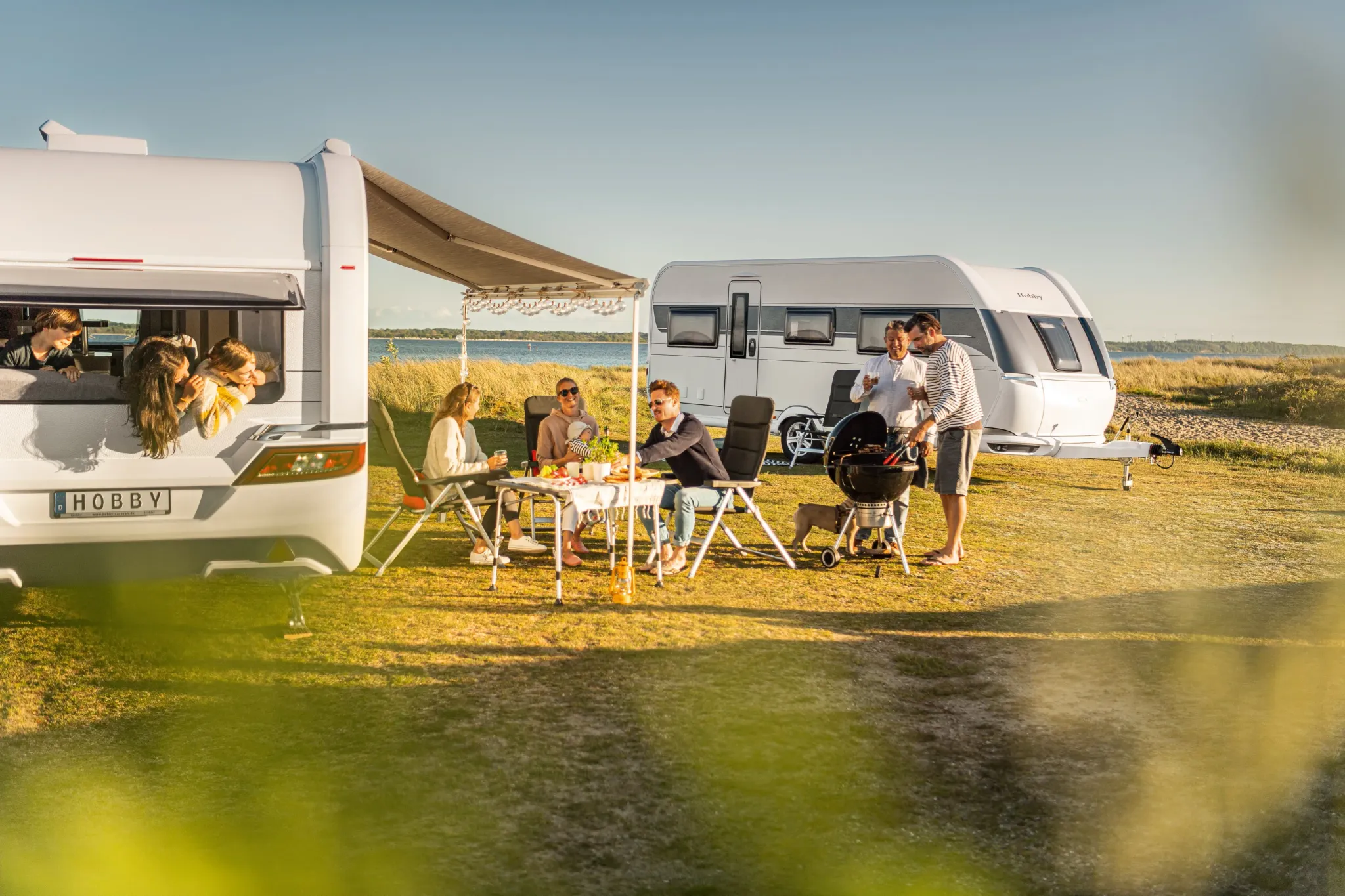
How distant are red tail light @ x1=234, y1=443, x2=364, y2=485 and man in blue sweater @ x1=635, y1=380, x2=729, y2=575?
255cm

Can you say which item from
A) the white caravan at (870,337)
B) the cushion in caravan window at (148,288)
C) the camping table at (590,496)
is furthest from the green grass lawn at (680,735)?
the white caravan at (870,337)

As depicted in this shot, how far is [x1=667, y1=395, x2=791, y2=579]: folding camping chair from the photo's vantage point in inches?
277

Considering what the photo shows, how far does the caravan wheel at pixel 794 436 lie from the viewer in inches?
506

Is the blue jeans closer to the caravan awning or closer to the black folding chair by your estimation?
the black folding chair

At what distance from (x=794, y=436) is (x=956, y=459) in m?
5.75

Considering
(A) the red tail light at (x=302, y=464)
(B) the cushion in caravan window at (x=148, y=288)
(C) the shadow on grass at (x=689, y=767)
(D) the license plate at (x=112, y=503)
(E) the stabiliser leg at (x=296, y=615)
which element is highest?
(B) the cushion in caravan window at (x=148, y=288)

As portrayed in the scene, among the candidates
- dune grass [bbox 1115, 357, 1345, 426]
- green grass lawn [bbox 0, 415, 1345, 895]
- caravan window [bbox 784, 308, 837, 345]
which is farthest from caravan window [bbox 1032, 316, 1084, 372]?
green grass lawn [bbox 0, 415, 1345, 895]

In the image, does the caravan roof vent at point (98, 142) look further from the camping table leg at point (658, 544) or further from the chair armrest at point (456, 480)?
the camping table leg at point (658, 544)

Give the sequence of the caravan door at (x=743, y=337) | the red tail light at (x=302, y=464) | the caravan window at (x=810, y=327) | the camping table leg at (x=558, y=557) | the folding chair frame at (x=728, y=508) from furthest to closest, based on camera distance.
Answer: the caravan door at (x=743, y=337) < the caravan window at (x=810, y=327) < the folding chair frame at (x=728, y=508) < the camping table leg at (x=558, y=557) < the red tail light at (x=302, y=464)

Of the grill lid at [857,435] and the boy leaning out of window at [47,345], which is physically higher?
the boy leaning out of window at [47,345]

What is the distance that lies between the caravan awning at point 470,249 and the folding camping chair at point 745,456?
1.21m

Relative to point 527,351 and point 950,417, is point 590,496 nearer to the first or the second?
point 950,417

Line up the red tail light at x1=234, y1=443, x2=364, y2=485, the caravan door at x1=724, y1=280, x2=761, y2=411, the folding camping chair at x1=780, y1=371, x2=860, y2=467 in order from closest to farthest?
1. the red tail light at x1=234, y1=443, x2=364, y2=485
2. the folding camping chair at x1=780, y1=371, x2=860, y2=467
3. the caravan door at x1=724, y1=280, x2=761, y2=411

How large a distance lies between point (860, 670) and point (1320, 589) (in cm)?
380
